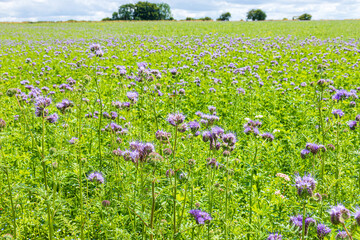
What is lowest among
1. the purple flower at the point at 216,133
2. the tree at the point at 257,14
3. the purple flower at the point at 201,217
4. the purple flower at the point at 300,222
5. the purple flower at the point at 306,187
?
the purple flower at the point at 201,217

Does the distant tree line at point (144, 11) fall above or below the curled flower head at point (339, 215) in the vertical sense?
above

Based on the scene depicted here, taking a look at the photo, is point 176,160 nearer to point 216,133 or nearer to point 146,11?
point 216,133

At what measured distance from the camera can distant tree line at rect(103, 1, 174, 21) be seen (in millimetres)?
91250

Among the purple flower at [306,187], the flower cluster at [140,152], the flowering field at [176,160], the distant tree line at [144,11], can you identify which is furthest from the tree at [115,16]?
the purple flower at [306,187]

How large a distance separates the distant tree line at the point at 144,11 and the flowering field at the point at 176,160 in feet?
288

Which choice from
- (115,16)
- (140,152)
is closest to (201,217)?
(140,152)

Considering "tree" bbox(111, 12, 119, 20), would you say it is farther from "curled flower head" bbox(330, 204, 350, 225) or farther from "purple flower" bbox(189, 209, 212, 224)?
"curled flower head" bbox(330, 204, 350, 225)

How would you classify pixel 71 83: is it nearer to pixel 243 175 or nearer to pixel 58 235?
pixel 58 235

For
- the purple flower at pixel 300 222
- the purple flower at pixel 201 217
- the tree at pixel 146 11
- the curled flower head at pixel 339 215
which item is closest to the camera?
the curled flower head at pixel 339 215

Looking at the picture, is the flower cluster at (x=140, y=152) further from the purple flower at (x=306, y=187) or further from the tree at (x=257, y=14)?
the tree at (x=257, y=14)

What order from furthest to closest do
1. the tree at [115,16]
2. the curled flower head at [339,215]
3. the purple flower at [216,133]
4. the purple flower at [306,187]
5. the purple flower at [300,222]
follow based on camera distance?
1. the tree at [115,16]
2. the purple flower at [216,133]
3. the purple flower at [300,222]
4. the purple flower at [306,187]
5. the curled flower head at [339,215]

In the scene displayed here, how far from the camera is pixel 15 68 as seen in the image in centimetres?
1028

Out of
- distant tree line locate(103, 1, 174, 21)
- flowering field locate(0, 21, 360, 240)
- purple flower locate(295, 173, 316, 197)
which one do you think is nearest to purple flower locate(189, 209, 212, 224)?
flowering field locate(0, 21, 360, 240)

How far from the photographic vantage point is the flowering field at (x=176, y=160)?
2.20 meters
